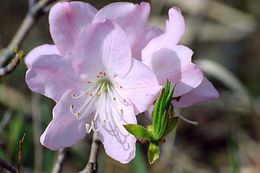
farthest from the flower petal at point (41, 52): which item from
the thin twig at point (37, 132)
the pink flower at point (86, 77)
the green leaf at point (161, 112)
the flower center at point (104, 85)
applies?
the thin twig at point (37, 132)

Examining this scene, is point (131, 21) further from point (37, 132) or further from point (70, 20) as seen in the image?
point (37, 132)

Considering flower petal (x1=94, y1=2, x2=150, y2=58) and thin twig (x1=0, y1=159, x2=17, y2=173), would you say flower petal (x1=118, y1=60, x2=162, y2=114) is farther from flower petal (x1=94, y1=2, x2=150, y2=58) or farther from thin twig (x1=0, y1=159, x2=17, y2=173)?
thin twig (x1=0, y1=159, x2=17, y2=173)

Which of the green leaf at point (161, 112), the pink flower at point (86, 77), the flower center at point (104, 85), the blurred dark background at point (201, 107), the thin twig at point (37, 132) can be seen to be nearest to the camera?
the green leaf at point (161, 112)

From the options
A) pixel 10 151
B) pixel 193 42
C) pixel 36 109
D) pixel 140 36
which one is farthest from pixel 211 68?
pixel 193 42

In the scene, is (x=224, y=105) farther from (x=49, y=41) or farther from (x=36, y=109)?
(x=49, y=41)

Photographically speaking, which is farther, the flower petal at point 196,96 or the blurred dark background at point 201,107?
the blurred dark background at point 201,107

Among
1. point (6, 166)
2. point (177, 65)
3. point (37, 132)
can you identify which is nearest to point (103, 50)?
point (177, 65)

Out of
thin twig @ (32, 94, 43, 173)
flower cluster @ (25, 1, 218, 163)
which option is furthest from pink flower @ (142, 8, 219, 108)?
thin twig @ (32, 94, 43, 173)

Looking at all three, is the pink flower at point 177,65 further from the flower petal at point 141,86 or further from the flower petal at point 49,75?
the flower petal at point 49,75
